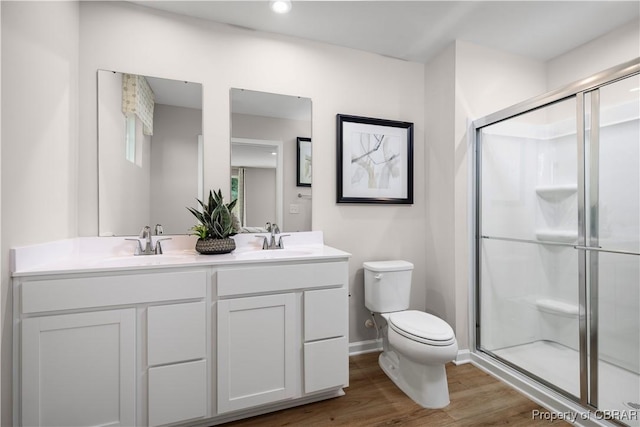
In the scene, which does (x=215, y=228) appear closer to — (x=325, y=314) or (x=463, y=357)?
(x=325, y=314)

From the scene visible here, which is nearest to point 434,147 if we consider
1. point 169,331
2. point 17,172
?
point 169,331

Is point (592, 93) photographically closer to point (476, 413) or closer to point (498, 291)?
point (498, 291)

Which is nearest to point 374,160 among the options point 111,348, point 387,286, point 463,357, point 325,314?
point 387,286

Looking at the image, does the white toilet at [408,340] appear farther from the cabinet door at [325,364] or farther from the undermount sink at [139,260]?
the undermount sink at [139,260]

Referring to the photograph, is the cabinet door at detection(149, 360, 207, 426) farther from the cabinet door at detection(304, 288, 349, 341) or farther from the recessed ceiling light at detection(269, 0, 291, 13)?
the recessed ceiling light at detection(269, 0, 291, 13)

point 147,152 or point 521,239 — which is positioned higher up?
point 147,152

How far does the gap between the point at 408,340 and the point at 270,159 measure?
147 centimetres

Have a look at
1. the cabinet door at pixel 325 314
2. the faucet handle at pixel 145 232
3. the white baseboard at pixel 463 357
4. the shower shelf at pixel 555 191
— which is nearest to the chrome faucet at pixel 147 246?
the faucet handle at pixel 145 232

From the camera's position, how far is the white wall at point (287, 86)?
68.5 inches

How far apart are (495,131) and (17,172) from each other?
109 inches

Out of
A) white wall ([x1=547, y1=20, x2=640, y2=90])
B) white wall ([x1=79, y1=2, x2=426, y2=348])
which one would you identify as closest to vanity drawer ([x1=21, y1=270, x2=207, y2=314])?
white wall ([x1=79, y1=2, x2=426, y2=348])

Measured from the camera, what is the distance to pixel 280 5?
5.85ft

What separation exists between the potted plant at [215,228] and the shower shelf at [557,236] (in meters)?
2.22

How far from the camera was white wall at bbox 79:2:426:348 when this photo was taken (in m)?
1.74
